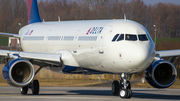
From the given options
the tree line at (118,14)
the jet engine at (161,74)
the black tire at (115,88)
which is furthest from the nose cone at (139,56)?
the tree line at (118,14)

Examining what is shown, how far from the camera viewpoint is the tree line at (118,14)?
300 feet

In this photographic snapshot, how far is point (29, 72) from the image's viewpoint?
19938 mm

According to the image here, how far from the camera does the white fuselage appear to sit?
17031 mm

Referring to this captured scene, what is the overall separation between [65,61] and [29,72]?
101 inches

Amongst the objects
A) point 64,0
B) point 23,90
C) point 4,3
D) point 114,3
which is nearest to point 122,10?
point 114,3

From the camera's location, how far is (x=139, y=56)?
16.6 meters

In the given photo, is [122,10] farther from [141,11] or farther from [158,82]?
[158,82]

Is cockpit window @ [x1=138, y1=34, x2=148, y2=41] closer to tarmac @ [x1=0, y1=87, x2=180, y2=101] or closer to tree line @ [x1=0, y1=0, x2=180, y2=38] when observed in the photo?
tarmac @ [x1=0, y1=87, x2=180, y2=101]

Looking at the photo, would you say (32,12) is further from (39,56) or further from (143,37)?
(143,37)

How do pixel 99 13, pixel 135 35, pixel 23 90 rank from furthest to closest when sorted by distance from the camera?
1. pixel 99 13
2. pixel 23 90
3. pixel 135 35

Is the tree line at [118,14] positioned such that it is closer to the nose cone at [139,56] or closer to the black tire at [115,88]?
the black tire at [115,88]

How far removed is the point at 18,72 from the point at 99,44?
4.68 metres

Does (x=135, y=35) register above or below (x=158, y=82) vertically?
above

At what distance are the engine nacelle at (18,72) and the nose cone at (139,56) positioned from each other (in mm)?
5644
